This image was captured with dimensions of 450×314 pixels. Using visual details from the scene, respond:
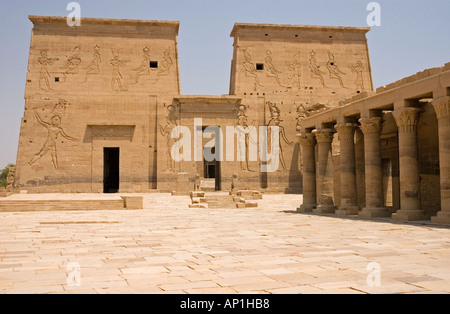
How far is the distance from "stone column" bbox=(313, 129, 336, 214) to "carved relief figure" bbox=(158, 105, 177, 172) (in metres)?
13.8

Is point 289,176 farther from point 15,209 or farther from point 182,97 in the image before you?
point 15,209

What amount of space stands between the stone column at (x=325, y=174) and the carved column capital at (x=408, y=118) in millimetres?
3594

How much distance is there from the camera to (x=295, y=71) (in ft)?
96.5

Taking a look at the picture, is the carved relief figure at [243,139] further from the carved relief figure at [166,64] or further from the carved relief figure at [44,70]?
the carved relief figure at [44,70]

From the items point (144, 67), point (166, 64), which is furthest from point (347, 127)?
point (144, 67)

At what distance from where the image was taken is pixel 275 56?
1156 inches

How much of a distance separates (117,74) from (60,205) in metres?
13.7

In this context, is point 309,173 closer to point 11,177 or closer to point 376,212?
point 376,212

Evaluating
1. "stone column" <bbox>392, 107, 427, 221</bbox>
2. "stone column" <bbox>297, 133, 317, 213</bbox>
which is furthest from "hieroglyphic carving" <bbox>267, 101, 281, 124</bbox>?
"stone column" <bbox>392, 107, 427, 221</bbox>

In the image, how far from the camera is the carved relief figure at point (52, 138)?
26.5m

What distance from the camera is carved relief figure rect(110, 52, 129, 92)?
2789 centimetres

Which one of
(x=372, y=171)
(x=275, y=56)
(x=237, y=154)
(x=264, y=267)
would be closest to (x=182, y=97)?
(x=237, y=154)
